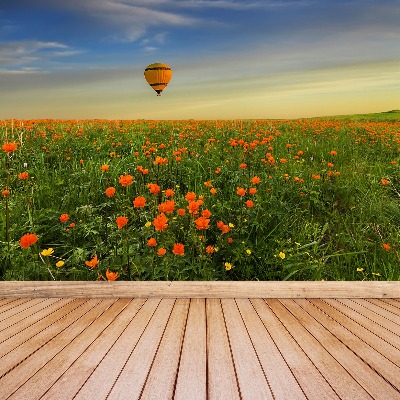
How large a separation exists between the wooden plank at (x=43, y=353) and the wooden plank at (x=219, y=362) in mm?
802

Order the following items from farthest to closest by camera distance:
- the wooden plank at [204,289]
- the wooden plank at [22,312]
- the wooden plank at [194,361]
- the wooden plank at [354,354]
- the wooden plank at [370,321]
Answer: the wooden plank at [204,289] < the wooden plank at [22,312] < the wooden plank at [370,321] < the wooden plank at [354,354] < the wooden plank at [194,361]

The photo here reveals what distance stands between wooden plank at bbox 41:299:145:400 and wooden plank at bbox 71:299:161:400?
0.08 feet

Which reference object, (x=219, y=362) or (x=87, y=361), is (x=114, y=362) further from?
(x=219, y=362)

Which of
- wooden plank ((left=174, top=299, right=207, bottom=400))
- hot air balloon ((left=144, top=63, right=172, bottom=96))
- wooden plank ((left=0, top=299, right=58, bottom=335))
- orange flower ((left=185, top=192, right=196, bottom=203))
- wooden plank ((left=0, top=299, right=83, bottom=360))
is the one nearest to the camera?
wooden plank ((left=174, top=299, right=207, bottom=400))

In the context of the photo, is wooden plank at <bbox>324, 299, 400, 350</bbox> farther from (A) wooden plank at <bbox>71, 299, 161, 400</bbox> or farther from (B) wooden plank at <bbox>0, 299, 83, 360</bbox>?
(B) wooden plank at <bbox>0, 299, 83, 360</bbox>

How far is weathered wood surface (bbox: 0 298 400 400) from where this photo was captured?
2.12 m

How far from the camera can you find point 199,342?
2.62 m

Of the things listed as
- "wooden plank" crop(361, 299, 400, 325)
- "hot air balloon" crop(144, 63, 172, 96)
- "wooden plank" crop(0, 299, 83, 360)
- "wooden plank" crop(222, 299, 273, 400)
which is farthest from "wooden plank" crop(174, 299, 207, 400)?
"hot air balloon" crop(144, 63, 172, 96)

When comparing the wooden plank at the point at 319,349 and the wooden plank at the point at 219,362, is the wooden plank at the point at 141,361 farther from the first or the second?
the wooden plank at the point at 319,349

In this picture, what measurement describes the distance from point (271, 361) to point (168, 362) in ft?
1.77

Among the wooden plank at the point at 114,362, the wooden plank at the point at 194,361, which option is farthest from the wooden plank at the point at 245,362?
the wooden plank at the point at 114,362

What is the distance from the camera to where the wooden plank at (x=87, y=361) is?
6.84 feet

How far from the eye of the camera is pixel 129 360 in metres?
2.40

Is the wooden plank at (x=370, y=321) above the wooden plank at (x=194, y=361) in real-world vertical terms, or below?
below
